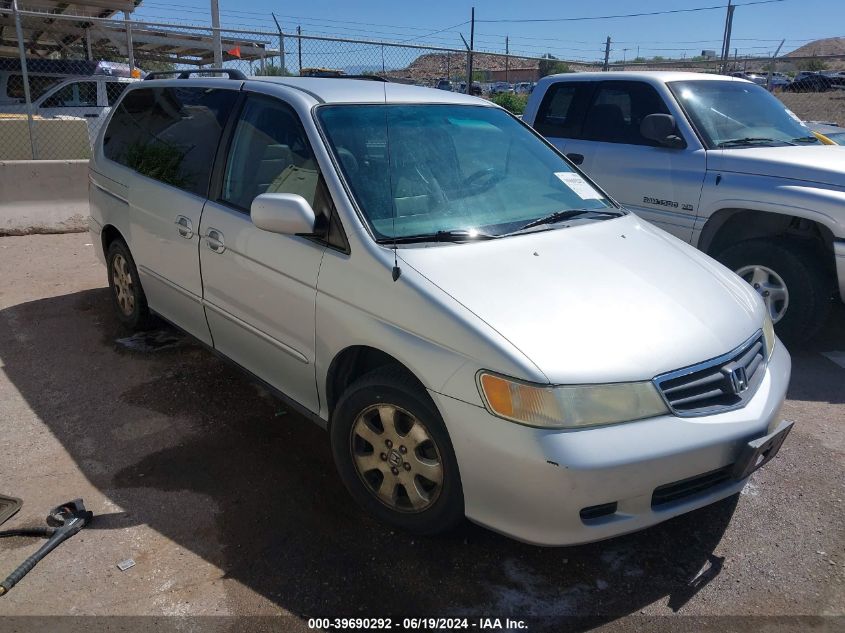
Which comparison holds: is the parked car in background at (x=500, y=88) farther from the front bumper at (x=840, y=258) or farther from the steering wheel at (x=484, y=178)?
the steering wheel at (x=484, y=178)

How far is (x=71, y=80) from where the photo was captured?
12930 mm

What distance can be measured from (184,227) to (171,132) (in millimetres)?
775

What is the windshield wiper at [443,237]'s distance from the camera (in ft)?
9.80

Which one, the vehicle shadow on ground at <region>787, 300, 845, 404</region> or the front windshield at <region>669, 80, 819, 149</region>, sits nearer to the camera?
the vehicle shadow on ground at <region>787, 300, 845, 404</region>

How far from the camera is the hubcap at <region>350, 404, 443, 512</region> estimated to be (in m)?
2.76

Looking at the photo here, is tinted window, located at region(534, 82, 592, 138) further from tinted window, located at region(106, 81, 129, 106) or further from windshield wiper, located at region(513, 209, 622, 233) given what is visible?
tinted window, located at region(106, 81, 129, 106)

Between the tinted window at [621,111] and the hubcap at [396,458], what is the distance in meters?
4.07

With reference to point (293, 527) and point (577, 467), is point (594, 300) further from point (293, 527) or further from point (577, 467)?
point (293, 527)

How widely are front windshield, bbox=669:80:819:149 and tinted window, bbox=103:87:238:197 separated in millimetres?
3733

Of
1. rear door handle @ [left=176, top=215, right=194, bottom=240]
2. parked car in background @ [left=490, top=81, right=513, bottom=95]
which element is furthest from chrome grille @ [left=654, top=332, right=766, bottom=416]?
parked car in background @ [left=490, top=81, right=513, bottom=95]

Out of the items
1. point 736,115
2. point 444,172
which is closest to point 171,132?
point 444,172

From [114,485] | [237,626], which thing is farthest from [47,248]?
[237,626]

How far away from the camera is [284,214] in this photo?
9.93 feet

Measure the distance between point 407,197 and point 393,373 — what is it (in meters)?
0.86
